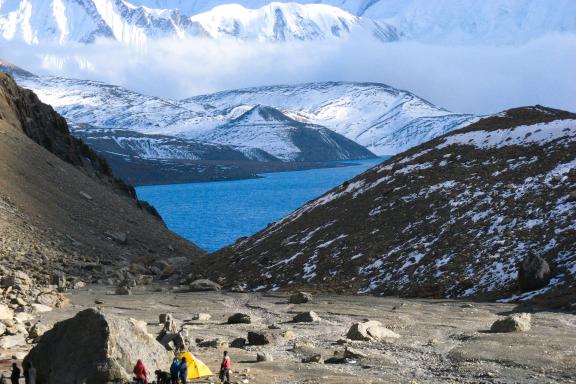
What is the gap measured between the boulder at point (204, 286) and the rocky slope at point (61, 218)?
28.9 feet

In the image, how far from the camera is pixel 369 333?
31797 millimetres

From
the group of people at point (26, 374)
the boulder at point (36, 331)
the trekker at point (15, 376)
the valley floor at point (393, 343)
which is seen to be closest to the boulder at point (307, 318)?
the valley floor at point (393, 343)

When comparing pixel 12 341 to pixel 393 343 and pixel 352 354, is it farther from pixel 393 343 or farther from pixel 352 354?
pixel 393 343

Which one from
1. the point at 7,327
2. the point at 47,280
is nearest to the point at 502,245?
the point at 7,327

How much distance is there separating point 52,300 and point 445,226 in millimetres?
23369

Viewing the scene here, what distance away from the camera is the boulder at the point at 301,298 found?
43031 mm

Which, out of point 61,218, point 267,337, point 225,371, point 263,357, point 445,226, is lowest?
point 263,357

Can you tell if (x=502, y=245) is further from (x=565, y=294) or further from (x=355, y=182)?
(x=355, y=182)

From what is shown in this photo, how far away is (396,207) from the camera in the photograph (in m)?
52.8

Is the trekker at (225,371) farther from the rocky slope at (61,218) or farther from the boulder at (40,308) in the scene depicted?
the rocky slope at (61,218)

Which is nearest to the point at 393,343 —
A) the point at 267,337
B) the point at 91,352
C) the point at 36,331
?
the point at 267,337

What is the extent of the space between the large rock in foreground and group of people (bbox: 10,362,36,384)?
19.3 inches

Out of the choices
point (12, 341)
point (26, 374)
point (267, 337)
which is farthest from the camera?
point (267, 337)

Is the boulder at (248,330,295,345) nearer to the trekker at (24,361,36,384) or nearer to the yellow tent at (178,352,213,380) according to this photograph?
the yellow tent at (178,352,213,380)
